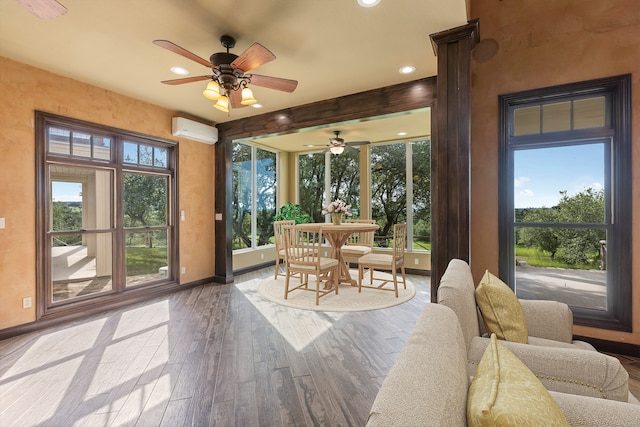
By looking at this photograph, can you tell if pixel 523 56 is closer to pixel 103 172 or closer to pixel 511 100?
pixel 511 100

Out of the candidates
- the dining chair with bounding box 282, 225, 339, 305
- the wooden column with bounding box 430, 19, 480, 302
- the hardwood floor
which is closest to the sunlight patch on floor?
the hardwood floor

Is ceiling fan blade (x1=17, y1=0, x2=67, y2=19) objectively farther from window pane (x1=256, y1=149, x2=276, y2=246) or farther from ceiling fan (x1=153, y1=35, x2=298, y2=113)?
window pane (x1=256, y1=149, x2=276, y2=246)

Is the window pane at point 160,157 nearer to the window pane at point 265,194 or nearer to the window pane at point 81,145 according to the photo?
the window pane at point 81,145

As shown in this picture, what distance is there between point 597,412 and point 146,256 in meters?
4.85

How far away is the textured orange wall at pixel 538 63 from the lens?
8.21 ft

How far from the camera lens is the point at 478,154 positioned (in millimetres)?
3006

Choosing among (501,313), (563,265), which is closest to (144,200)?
(501,313)

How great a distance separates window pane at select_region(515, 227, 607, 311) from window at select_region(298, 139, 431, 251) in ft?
9.13

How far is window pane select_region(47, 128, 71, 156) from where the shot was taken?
3344 millimetres

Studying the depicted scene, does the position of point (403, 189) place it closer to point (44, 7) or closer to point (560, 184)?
point (560, 184)

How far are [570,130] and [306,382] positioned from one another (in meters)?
3.22

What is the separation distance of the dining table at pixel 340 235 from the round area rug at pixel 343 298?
175 millimetres

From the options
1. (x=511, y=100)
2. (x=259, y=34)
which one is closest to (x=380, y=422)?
(x=259, y=34)

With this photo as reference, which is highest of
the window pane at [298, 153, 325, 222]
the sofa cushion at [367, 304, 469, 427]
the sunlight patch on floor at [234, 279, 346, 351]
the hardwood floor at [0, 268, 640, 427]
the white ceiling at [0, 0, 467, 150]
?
the white ceiling at [0, 0, 467, 150]
